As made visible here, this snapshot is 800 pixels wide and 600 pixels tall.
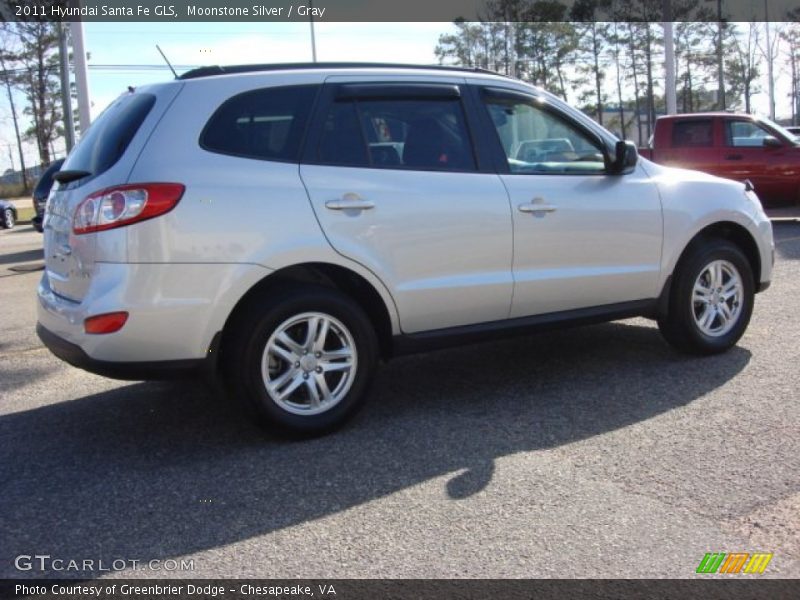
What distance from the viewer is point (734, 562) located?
120 inches

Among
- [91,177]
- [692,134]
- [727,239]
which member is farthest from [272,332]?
[692,134]

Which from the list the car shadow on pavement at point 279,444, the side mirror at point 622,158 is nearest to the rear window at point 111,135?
the car shadow on pavement at point 279,444

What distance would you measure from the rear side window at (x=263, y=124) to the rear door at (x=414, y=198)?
10 cm

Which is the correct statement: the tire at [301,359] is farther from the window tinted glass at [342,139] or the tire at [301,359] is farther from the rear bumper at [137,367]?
the window tinted glass at [342,139]

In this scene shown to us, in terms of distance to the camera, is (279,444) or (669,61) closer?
(279,444)

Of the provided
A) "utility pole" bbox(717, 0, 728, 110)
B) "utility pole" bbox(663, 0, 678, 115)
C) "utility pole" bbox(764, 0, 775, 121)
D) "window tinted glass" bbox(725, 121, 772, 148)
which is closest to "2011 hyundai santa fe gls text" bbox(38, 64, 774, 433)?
"window tinted glass" bbox(725, 121, 772, 148)

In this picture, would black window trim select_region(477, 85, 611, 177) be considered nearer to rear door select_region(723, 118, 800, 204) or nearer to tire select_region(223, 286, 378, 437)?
tire select_region(223, 286, 378, 437)

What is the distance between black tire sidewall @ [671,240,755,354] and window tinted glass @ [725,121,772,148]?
906 cm

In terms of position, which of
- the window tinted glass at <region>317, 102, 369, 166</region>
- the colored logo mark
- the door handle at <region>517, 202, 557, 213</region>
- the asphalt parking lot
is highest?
the window tinted glass at <region>317, 102, 369, 166</region>

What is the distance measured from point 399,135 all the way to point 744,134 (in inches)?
439

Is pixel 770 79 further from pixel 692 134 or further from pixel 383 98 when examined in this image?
pixel 383 98

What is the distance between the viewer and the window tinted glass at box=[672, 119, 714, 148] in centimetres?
1403

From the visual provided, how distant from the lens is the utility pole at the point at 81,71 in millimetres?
14617

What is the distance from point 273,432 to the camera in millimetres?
4281
